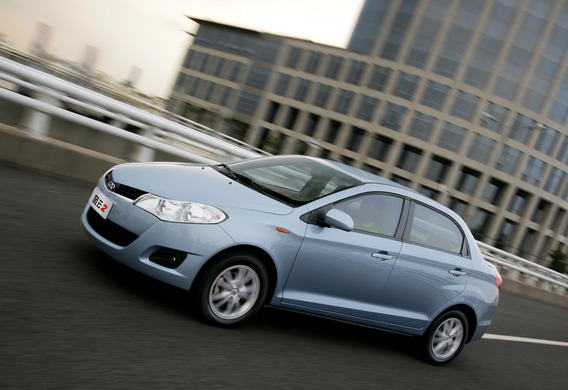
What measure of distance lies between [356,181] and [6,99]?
5.13m

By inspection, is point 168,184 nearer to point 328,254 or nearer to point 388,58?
point 328,254

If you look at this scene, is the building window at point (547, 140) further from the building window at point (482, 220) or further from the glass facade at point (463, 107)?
the building window at point (482, 220)

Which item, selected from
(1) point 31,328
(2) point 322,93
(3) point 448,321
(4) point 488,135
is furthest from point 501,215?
(1) point 31,328

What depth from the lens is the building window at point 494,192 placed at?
192 feet

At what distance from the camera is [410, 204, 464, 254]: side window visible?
5.87 metres

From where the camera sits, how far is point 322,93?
206ft

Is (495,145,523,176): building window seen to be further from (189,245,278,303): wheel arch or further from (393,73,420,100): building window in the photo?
(189,245,278,303): wheel arch

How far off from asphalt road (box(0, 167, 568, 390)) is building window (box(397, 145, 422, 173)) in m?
51.5

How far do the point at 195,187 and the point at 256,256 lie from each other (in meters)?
0.73

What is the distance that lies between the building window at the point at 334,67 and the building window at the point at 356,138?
5.89 meters

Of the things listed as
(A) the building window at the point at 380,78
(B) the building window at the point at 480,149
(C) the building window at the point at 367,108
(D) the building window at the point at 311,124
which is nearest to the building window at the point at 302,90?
(D) the building window at the point at 311,124

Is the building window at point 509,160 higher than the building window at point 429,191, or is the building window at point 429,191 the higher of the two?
the building window at point 509,160

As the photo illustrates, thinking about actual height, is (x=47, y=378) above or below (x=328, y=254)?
below

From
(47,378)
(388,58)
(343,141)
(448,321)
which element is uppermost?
(388,58)
